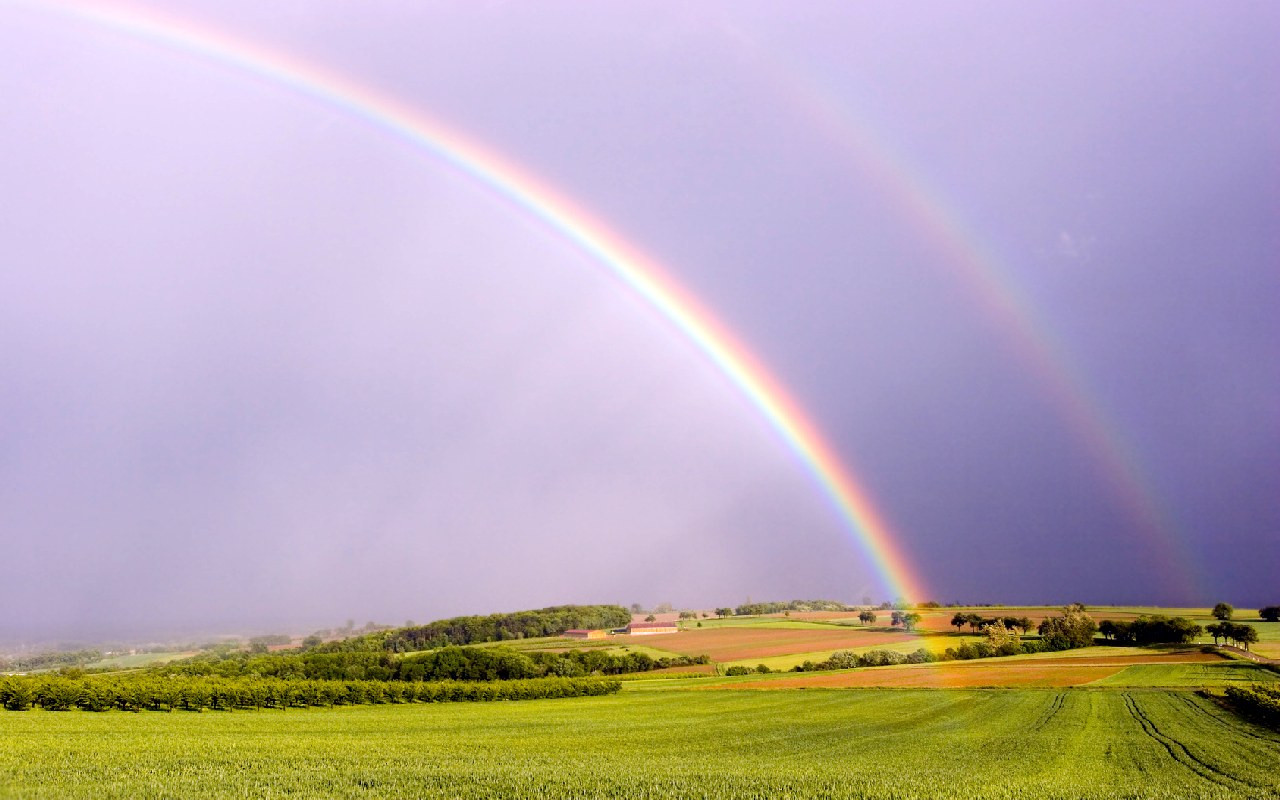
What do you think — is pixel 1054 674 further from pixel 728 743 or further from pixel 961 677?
pixel 728 743

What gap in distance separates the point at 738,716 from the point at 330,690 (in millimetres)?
34619

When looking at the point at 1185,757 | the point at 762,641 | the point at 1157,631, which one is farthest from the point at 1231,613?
the point at 1185,757

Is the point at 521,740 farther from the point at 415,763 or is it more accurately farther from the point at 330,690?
the point at 330,690

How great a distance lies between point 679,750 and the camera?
3222 centimetres

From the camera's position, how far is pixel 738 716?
A: 4700 cm

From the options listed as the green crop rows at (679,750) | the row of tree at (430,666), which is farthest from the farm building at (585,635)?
the green crop rows at (679,750)

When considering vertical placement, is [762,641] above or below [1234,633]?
above

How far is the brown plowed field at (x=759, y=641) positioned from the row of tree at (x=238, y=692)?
31.0 m

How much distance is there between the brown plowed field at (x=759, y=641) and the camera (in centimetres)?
9669

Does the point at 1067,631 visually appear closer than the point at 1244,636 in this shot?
No

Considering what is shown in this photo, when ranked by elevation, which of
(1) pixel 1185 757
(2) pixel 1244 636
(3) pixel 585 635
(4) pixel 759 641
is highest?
(1) pixel 1185 757

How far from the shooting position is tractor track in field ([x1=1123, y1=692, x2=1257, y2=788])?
25.4 metres

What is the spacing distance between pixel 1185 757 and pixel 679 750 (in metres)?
21.6

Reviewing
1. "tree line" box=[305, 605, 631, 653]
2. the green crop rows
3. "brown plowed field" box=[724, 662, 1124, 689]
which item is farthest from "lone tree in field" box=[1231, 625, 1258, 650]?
"tree line" box=[305, 605, 631, 653]
